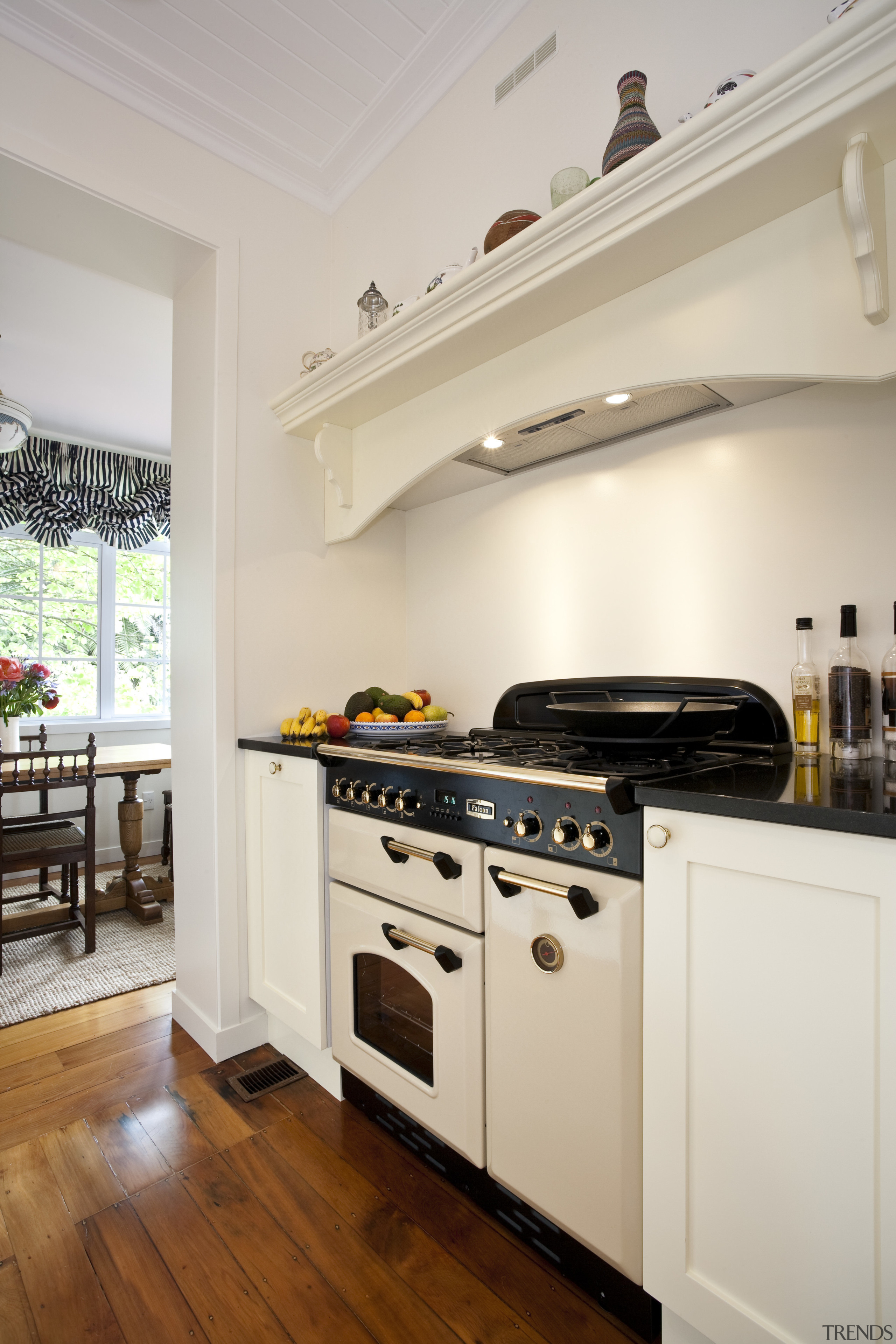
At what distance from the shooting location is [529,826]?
118 cm

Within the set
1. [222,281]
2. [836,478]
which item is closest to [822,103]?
[836,478]

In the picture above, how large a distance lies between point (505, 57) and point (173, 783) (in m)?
2.39

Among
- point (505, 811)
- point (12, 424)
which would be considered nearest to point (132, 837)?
point (12, 424)

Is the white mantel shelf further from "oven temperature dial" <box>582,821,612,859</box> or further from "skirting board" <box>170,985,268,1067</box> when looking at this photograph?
"skirting board" <box>170,985,268,1067</box>

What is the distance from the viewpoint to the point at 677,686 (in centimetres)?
162

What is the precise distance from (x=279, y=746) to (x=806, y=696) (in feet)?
4.34

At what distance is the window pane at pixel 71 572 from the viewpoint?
14.3ft

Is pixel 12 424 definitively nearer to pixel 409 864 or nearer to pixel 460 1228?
pixel 409 864

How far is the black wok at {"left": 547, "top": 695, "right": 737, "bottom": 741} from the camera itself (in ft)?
3.93

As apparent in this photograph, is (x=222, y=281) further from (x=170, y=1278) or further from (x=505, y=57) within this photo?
(x=170, y=1278)

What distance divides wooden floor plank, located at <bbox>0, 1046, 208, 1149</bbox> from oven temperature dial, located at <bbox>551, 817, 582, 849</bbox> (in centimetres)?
153

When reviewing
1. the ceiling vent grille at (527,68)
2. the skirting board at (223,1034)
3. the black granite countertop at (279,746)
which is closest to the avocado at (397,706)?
the black granite countertop at (279,746)

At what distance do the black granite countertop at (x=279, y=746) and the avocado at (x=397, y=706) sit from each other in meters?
0.22

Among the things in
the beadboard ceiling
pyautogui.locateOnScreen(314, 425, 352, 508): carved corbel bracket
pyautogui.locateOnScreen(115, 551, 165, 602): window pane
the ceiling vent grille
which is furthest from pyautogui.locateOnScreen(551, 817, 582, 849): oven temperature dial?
pyautogui.locateOnScreen(115, 551, 165, 602): window pane
